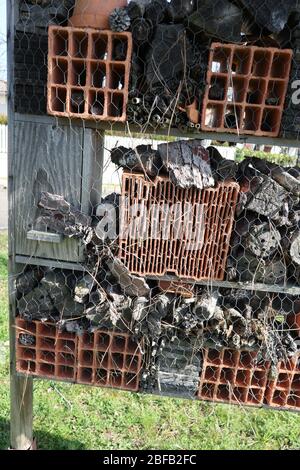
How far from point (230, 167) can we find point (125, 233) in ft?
1.42

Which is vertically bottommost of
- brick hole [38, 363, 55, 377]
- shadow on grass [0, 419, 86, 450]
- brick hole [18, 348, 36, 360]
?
shadow on grass [0, 419, 86, 450]

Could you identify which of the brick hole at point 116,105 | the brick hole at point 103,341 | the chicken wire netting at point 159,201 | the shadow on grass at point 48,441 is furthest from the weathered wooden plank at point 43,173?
the shadow on grass at point 48,441

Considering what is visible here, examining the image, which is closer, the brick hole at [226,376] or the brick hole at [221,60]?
the brick hole at [221,60]

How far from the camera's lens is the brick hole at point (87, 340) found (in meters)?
1.56

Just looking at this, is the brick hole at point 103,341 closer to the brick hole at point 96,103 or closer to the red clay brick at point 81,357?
the red clay brick at point 81,357

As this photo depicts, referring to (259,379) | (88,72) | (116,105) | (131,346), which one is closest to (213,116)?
(116,105)

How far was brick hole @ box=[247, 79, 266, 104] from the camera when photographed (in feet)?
4.13

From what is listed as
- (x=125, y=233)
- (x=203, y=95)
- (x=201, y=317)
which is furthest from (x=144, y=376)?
(x=203, y=95)

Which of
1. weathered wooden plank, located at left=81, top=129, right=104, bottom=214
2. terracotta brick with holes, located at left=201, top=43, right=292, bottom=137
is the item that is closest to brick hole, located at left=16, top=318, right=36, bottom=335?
weathered wooden plank, located at left=81, top=129, right=104, bottom=214

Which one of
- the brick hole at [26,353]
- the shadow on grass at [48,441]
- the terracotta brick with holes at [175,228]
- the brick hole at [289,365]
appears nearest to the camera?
the terracotta brick with holes at [175,228]

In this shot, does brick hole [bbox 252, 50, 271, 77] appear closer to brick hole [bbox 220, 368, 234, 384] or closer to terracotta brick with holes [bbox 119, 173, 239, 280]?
terracotta brick with holes [bbox 119, 173, 239, 280]

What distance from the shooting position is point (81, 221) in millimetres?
1390

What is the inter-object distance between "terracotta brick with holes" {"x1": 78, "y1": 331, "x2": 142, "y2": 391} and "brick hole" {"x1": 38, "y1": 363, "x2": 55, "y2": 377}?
122mm
